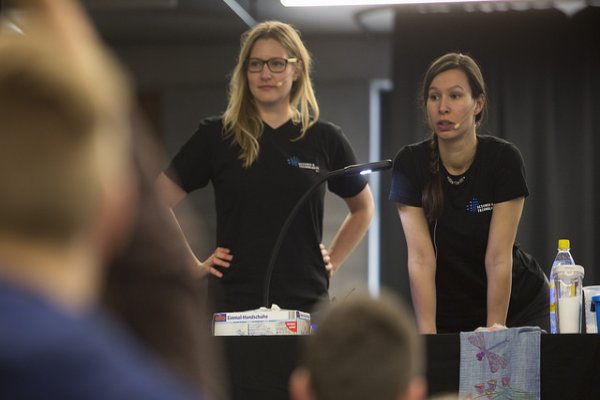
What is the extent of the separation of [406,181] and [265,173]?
0.41 m

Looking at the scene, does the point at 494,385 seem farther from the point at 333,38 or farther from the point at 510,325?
the point at 333,38

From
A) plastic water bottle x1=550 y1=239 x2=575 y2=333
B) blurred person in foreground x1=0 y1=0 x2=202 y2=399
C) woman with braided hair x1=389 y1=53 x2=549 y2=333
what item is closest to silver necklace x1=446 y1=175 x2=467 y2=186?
woman with braided hair x1=389 y1=53 x2=549 y2=333

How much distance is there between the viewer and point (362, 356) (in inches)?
35.6

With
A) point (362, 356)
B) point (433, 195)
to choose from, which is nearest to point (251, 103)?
point (433, 195)

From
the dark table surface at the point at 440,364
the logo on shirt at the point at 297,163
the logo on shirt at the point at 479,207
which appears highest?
the logo on shirt at the point at 297,163

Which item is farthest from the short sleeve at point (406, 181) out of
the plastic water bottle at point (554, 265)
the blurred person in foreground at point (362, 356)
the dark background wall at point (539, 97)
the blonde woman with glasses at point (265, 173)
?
the dark background wall at point (539, 97)

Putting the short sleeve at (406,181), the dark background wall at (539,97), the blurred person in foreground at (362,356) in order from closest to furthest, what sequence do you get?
1. the blurred person in foreground at (362,356)
2. the short sleeve at (406,181)
3. the dark background wall at (539,97)

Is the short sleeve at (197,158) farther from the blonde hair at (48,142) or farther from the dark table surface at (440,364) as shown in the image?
the blonde hair at (48,142)

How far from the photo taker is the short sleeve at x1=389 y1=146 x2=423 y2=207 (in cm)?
275

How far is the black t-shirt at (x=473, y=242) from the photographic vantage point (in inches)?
104

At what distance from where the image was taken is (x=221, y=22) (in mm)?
6426

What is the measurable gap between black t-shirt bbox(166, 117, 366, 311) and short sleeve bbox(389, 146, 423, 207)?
22 cm

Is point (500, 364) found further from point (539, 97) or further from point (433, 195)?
A: point (539, 97)

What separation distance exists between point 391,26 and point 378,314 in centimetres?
567
